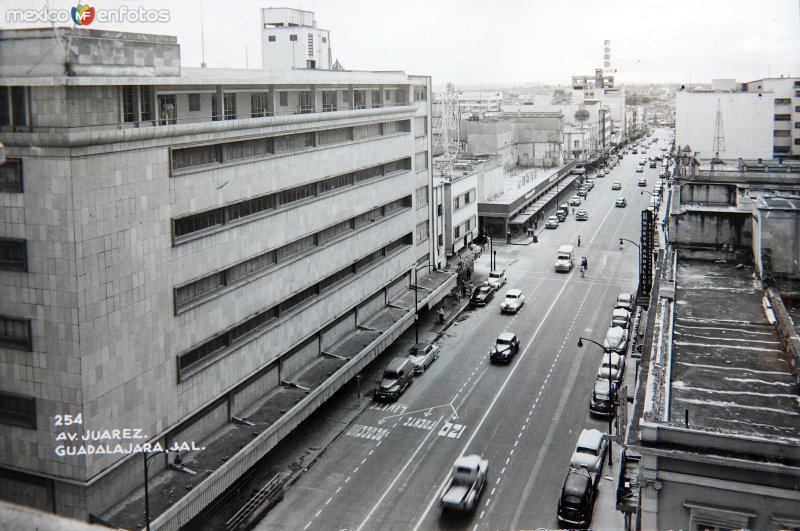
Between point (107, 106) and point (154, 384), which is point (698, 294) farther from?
point (107, 106)

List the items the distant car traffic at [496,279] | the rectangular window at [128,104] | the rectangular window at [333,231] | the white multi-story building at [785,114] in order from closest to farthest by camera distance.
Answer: the rectangular window at [128,104]
the rectangular window at [333,231]
the distant car traffic at [496,279]
the white multi-story building at [785,114]

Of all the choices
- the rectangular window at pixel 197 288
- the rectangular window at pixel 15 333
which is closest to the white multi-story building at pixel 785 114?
the rectangular window at pixel 197 288

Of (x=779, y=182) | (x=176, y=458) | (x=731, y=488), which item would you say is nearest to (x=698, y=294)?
(x=731, y=488)

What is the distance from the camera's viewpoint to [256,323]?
3647 centimetres

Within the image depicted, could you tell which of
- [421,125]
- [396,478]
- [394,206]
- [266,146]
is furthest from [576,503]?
[421,125]

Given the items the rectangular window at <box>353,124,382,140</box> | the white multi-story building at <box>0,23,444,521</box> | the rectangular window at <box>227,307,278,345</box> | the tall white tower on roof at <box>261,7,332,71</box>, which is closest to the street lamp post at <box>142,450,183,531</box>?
the white multi-story building at <box>0,23,444,521</box>

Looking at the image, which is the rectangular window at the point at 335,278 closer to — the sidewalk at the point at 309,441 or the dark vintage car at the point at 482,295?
the sidewalk at the point at 309,441

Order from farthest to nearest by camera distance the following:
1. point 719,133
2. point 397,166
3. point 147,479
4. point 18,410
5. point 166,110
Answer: point 719,133 → point 397,166 → point 166,110 → point 147,479 → point 18,410

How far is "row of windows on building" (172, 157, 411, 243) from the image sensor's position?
1235 inches

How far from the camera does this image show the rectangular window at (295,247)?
3878 centimetres

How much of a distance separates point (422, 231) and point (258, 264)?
26246 mm

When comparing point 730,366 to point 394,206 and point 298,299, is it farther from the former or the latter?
point 394,206

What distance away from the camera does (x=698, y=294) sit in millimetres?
35656

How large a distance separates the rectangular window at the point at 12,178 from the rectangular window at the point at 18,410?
6.96 metres
